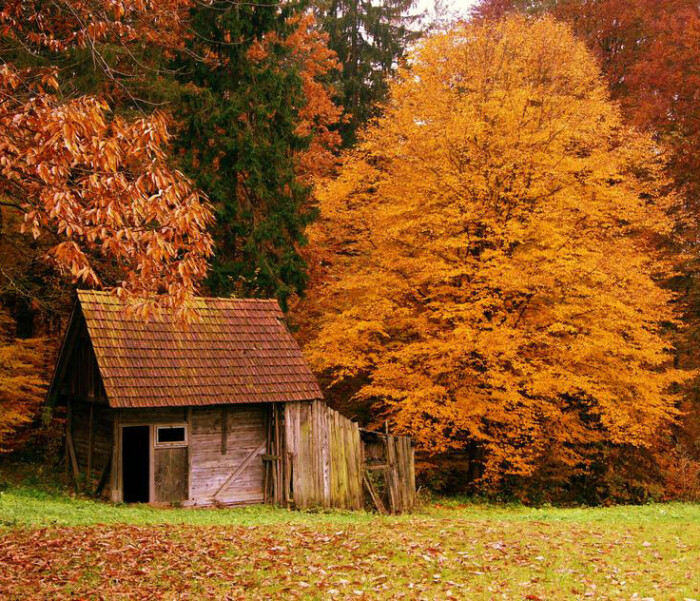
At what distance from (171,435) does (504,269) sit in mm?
9473

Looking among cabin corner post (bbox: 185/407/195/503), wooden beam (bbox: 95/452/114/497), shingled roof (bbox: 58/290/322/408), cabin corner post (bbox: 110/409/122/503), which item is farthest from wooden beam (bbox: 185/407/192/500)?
wooden beam (bbox: 95/452/114/497)

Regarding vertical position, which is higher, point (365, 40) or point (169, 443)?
point (365, 40)

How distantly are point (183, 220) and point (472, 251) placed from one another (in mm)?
15396

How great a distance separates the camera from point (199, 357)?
728 inches

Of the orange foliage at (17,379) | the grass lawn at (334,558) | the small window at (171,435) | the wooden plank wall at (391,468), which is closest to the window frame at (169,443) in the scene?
the small window at (171,435)

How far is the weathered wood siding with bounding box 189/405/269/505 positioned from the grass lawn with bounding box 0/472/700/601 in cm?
329

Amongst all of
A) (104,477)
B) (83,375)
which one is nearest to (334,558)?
(104,477)

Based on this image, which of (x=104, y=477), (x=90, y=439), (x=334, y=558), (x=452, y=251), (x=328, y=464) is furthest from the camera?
(x=452, y=251)

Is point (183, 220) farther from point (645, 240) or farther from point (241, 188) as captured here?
point (645, 240)

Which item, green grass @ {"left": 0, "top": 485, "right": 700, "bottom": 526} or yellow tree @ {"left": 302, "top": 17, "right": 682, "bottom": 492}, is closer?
green grass @ {"left": 0, "top": 485, "right": 700, "bottom": 526}

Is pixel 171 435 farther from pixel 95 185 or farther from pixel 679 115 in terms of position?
pixel 679 115

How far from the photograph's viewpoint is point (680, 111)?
29.1m

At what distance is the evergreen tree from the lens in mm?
38969

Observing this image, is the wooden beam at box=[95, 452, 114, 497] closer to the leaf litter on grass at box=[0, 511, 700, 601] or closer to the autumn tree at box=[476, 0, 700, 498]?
the leaf litter on grass at box=[0, 511, 700, 601]
